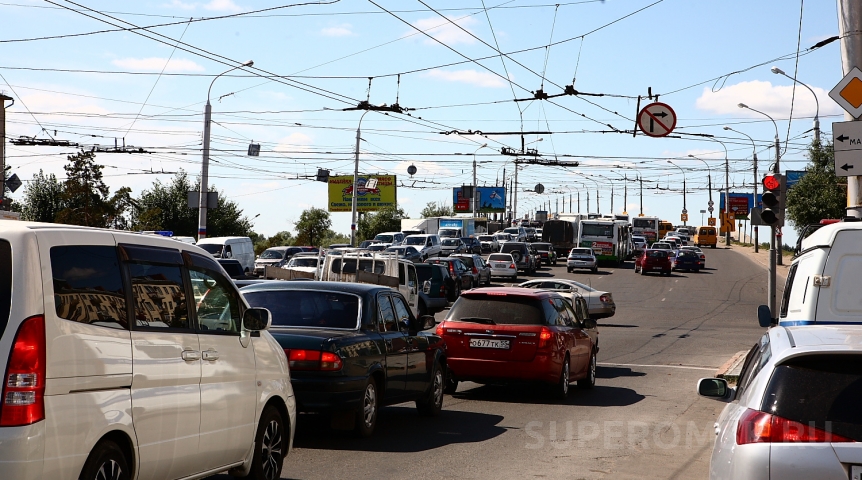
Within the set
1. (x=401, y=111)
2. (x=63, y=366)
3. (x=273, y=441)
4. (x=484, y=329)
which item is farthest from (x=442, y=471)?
(x=401, y=111)

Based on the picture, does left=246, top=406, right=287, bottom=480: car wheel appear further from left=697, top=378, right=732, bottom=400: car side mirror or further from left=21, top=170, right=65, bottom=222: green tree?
left=21, top=170, right=65, bottom=222: green tree

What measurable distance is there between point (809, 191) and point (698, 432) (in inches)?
2153

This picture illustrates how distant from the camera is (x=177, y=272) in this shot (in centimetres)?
669

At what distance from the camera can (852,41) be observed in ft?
42.4

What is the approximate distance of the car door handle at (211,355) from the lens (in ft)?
22.1

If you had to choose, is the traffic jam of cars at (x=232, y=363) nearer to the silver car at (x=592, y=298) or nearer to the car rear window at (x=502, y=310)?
the car rear window at (x=502, y=310)

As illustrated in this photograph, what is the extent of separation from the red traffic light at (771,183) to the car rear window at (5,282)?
51.7 ft

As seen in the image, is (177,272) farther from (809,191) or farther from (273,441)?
(809,191)

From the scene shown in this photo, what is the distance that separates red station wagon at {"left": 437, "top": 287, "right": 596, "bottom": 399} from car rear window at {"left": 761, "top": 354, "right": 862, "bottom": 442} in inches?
375

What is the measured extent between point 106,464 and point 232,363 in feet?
5.36

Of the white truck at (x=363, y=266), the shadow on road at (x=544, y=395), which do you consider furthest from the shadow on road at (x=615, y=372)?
the white truck at (x=363, y=266)

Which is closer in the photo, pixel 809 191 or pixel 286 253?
pixel 286 253

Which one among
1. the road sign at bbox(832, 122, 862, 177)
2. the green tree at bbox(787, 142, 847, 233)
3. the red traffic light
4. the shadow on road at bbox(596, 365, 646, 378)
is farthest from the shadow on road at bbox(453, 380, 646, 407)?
the green tree at bbox(787, 142, 847, 233)

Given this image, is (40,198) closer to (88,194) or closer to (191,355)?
(88,194)
